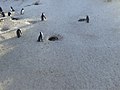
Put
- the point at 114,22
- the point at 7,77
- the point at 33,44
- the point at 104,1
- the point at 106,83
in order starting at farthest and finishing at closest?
the point at 104,1
the point at 114,22
the point at 33,44
the point at 7,77
the point at 106,83

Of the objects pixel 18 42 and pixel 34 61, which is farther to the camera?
pixel 18 42

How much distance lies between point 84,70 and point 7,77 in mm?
7236

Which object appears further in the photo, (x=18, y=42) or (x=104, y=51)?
(x=18, y=42)

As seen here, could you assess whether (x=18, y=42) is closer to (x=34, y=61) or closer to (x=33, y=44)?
(x=33, y=44)

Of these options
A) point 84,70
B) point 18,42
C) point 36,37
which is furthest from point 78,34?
point 84,70

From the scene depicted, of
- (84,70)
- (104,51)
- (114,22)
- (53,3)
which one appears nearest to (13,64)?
(84,70)

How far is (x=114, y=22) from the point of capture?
124 feet

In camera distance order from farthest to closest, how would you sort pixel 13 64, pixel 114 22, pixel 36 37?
pixel 114 22 → pixel 36 37 → pixel 13 64

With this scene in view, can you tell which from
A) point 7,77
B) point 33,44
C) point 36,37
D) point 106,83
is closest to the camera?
point 106,83

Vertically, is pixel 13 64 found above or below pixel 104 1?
below

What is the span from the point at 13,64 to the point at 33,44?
5.41 meters

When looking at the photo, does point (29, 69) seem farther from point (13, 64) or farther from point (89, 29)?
point (89, 29)

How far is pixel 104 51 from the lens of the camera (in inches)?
1150

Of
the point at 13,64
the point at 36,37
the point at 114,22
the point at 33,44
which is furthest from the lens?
the point at 114,22
